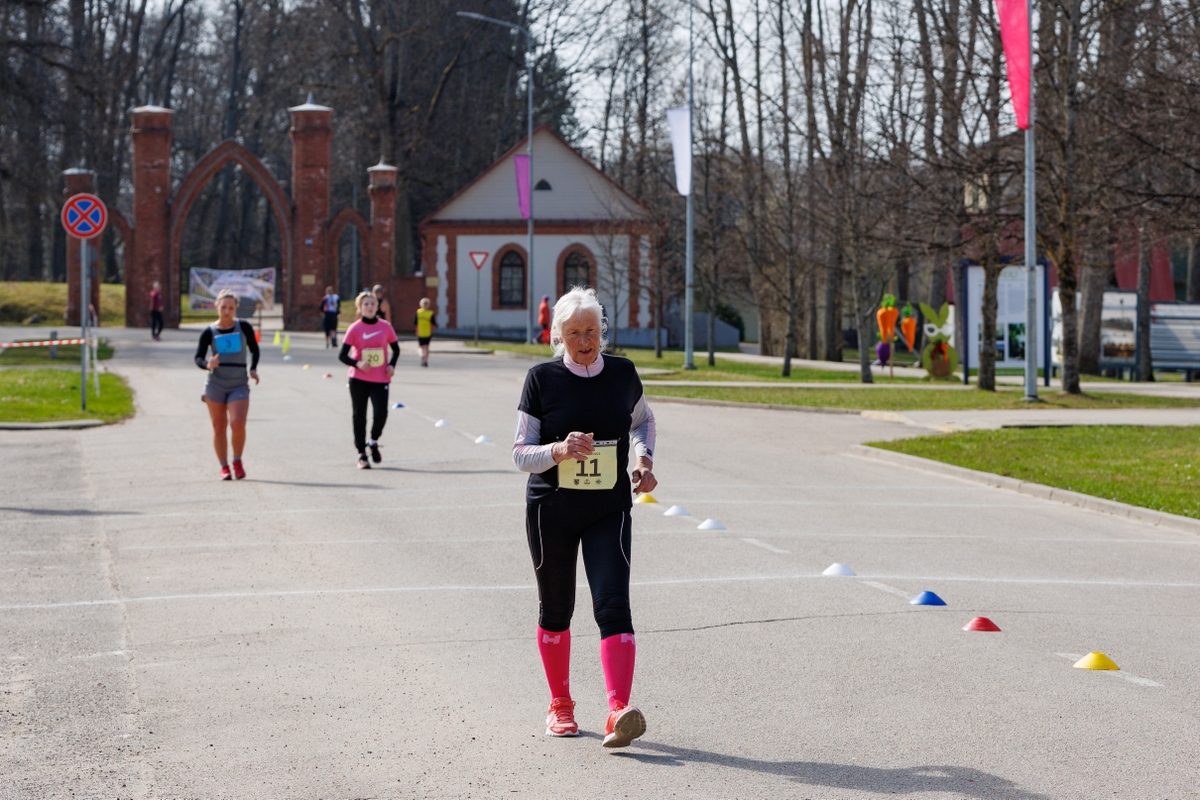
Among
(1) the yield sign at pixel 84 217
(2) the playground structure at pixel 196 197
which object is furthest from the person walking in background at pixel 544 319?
(1) the yield sign at pixel 84 217

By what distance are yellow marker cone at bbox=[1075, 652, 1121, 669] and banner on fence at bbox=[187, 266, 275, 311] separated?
167 ft

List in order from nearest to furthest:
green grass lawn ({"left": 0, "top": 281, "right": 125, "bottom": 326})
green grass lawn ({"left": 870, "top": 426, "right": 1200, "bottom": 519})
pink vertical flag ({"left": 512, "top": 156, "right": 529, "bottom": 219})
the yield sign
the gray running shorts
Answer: green grass lawn ({"left": 870, "top": 426, "right": 1200, "bottom": 519})
the gray running shorts
the yield sign
pink vertical flag ({"left": 512, "top": 156, "right": 529, "bottom": 219})
green grass lawn ({"left": 0, "top": 281, "right": 125, "bottom": 326})

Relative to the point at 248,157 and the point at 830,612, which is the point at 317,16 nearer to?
the point at 248,157

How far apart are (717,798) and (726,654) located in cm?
220

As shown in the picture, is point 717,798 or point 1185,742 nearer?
point 717,798

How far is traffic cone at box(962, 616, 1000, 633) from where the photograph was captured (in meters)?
7.76

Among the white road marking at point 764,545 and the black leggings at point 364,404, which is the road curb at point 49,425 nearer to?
the black leggings at point 364,404

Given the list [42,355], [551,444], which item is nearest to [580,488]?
[551,444]

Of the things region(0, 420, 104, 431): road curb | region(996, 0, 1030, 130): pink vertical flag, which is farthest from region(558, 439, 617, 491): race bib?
region(996, 0, 1030, 130): pink vertical flag

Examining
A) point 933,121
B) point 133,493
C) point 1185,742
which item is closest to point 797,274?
point 933,121

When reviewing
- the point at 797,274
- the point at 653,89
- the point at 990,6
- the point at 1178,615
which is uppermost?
the point at 653,89

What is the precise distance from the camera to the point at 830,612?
820 centimetres

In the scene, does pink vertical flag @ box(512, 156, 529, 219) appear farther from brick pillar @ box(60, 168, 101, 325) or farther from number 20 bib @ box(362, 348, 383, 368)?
number 20 bib @ box(362, 348, 383, 368)

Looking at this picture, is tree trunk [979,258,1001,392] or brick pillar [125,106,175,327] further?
brick pillar [125,106,175,327]
